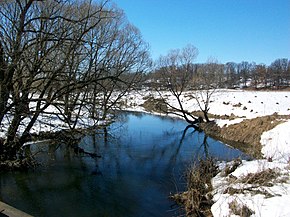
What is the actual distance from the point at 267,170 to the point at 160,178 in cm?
380

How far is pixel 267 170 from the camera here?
6863 mm

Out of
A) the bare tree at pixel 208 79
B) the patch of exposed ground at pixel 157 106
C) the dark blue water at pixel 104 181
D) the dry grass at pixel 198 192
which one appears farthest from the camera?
the patch of exposed ground at pixel 157 106

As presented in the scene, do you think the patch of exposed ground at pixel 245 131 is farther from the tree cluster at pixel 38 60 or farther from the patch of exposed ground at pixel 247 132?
the tree cluster at pixel 38 60

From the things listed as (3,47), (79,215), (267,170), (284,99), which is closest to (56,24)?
(3,47)

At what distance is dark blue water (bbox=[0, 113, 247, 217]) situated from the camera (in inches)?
283

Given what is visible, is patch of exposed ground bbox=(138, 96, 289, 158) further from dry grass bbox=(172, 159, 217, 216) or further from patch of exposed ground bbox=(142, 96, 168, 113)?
patch of exposed ground bbox=(142, 96, 168, 113)

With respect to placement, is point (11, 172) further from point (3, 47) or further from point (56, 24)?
point (56, 24)

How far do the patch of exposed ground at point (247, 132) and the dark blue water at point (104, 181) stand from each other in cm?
167

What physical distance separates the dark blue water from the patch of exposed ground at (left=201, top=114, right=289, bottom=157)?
167 cm

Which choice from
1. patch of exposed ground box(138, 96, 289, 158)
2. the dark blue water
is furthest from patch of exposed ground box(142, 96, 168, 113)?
the dark blue water

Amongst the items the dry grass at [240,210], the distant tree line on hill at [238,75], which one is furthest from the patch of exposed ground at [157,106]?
the dry grass at [240,210]

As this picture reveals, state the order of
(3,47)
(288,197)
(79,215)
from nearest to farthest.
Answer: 1. (288,197)
2. (79,215)
3. (3,47)

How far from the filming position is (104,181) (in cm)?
916

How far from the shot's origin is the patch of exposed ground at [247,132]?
1538cm
